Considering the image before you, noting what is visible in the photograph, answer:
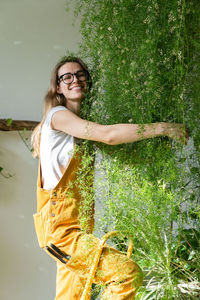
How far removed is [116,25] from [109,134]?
0.37 m

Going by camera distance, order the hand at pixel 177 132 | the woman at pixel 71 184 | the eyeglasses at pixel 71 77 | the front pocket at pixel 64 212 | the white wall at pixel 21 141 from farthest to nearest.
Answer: the white wall at pixel 21 141 → the eyeglasses at pixel 71 77 → the front pocket at pixel 64 212 → the woman at pixel 71 184 → the hand at pixel 177 132

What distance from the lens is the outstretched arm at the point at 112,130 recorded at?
1103 millimetres

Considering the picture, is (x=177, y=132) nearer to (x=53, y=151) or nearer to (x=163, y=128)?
(x=163, y=128)

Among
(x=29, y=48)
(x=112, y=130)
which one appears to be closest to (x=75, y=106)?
(x=112, y=130)

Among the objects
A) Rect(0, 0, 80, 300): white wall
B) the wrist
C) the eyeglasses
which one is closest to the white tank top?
the eyeglasses

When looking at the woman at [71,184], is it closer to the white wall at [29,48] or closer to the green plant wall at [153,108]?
the green plant wall at [153,108]

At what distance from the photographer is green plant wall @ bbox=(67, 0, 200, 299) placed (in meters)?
1.09

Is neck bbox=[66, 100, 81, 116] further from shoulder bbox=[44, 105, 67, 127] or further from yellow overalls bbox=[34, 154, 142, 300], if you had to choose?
yellow overalls bbox=[34, 154, 142, 300]

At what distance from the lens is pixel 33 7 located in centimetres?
254

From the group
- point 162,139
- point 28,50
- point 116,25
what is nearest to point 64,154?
point 162,139

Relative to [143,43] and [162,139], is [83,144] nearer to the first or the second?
[162,139]

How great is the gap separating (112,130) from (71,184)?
0.84ft

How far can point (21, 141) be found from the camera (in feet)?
8.27

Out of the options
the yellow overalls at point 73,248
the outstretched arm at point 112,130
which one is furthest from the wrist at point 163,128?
the yellow overalls at point 73,248
